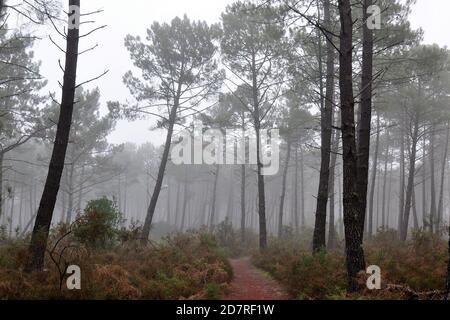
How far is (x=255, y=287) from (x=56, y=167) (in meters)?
5.96

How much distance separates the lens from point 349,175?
6.86 m

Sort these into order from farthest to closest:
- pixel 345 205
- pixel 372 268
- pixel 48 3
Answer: pixel 48 3 < pixel 372 268 < pixel 345 205

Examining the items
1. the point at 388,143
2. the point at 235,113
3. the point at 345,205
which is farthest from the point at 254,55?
the point at 388,143

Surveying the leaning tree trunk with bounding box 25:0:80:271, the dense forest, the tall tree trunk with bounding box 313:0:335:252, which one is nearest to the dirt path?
the dense forest

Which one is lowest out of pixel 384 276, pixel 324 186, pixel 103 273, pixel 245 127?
pixel 103 273

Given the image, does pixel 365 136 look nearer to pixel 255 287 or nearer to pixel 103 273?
pixel 255 287

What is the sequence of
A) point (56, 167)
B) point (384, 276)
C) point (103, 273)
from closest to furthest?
point (384, 276) < point (103, 273) < point (56, 167)

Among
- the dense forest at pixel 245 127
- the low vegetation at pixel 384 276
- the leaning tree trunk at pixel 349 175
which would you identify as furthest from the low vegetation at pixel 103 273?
the leaning tree trunk at pixel 349 175

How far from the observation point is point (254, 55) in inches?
743

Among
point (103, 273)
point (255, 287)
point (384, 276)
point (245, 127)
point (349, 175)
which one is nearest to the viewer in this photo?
point (349, 175)

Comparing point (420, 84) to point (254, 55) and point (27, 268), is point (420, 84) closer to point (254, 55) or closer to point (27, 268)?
point (254, 55)

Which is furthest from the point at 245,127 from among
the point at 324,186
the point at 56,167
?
the point at 56,167
